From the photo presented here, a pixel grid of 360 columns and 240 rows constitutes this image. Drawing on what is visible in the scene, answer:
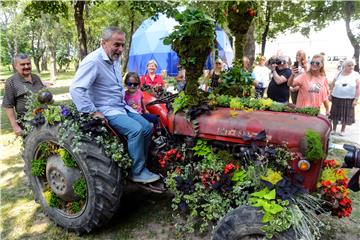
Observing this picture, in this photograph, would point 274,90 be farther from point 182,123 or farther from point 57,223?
point 57,223

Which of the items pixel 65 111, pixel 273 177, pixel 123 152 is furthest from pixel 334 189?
pixel 65 111

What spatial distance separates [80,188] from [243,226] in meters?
1.75

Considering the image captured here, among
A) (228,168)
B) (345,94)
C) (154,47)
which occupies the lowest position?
(228,168)

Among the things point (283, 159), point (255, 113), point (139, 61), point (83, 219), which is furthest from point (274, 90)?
point (139, 61)

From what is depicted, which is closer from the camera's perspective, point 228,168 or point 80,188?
point 228,168

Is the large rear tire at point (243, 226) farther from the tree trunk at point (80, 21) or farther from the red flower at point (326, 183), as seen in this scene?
the tree trunk at point (80, 21)

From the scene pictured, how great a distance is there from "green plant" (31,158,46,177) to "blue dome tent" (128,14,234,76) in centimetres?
1457

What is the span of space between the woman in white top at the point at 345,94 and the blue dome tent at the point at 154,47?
1146 cm

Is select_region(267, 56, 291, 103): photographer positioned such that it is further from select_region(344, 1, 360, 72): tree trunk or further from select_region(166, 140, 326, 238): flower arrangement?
select_region(344, 1, 360, 72): tree trunk

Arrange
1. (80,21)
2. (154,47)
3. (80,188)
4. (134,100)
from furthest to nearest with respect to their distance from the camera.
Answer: (154,47)
(80,21)
(134,100)
(80,188)

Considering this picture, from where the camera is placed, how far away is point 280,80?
6105 millimetres

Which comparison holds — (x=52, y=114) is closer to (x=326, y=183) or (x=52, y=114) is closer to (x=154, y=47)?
Answer: (x=326, y=183)

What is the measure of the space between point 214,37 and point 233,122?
874 millimetres

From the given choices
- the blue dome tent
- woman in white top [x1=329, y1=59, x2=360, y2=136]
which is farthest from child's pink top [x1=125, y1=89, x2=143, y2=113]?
the blue dome tent
